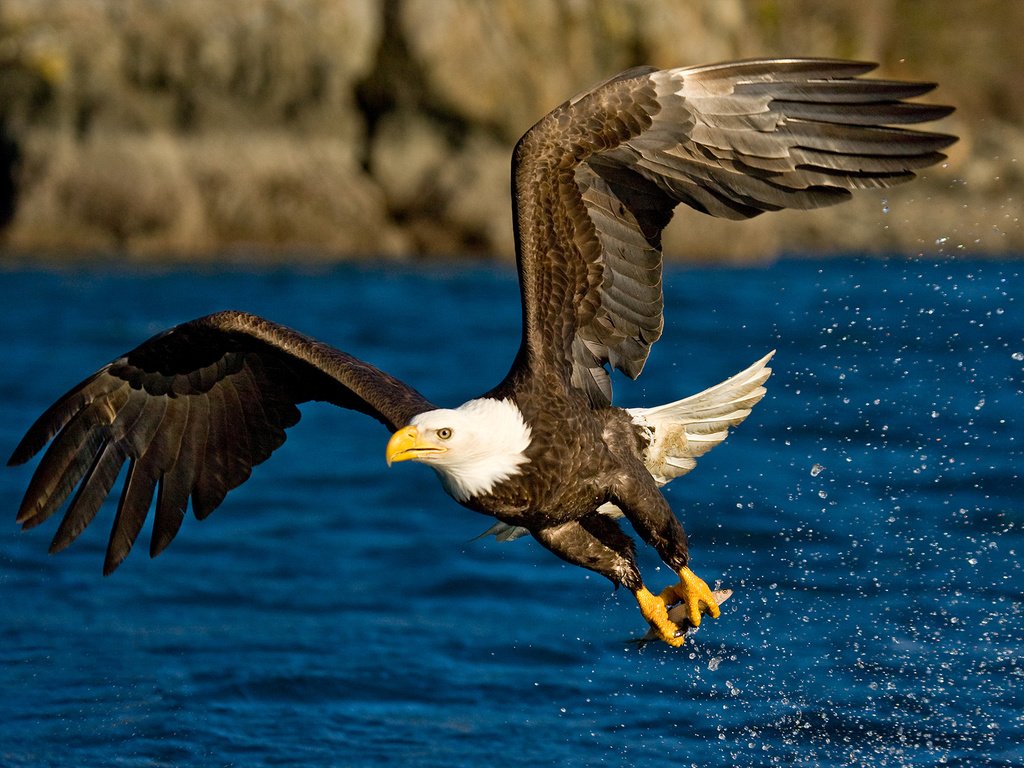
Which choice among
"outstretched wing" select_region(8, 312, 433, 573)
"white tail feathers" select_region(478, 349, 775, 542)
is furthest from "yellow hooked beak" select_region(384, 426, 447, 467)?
"white tail feathers" select_region(478, 349, 775, 542)

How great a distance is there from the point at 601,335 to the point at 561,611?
2848 millimetres

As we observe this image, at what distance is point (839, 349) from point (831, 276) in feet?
24.0

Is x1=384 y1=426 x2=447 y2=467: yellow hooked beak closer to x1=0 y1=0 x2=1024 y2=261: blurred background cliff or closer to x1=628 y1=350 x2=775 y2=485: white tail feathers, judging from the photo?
x1=628 y1=350 x2=775 y2=485: white tail feathers

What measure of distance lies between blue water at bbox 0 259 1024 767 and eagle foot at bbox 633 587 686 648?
2.41ft

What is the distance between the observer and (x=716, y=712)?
6609 mm

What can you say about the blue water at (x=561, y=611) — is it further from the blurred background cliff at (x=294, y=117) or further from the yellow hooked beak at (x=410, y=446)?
the blurred background cliff at (x=294, y=117)

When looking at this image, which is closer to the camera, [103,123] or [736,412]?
[736,412]

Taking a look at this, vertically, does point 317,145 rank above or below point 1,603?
above

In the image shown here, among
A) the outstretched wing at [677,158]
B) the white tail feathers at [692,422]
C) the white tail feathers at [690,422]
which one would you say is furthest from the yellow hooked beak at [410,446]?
the white tail feathers at [692,422]

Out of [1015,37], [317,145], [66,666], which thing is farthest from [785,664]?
[1015,37]

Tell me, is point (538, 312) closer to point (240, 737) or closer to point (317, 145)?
point (240, 737)

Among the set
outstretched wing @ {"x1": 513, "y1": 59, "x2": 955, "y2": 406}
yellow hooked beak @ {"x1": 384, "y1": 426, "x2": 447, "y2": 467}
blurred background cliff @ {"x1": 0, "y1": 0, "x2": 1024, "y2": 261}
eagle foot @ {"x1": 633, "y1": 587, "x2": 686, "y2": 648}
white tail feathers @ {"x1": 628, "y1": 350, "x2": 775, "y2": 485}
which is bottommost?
eagle foot @ {"x1": 633, "y1": 587, "x2": 686, "y2": 648}

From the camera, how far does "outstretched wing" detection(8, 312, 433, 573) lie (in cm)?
613

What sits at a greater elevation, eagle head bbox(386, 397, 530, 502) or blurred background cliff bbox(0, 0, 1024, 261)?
blurred background cliff bbox(0, 0, 1024, 261)
